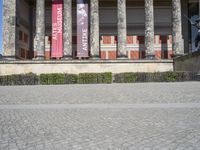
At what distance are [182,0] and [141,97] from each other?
37783 millimetres

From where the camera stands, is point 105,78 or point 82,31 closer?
point 105,78

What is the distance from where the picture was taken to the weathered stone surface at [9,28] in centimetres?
4109

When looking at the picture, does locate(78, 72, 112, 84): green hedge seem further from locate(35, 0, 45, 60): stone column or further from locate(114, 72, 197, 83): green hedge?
locate(35, 0, 45, 60): stone column

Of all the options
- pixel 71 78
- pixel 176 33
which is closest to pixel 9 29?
pixel 71 78

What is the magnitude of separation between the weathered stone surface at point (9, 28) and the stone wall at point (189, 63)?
21.2 m

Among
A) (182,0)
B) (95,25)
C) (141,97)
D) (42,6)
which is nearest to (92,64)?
(95,25)

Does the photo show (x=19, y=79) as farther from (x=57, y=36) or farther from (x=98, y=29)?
(x=98, y=29)

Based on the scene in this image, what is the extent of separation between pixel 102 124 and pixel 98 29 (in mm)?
34248

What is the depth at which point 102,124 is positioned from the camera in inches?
380

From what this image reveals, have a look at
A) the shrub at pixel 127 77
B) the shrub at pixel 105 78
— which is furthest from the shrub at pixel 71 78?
the shrub at pixel 127 77

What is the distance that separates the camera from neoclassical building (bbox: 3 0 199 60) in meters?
41.2

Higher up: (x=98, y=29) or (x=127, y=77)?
(x=98, y=29)

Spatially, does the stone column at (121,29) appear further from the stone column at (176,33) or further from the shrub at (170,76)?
the shrub at (170,76)

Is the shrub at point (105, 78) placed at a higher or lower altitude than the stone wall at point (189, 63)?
lower
